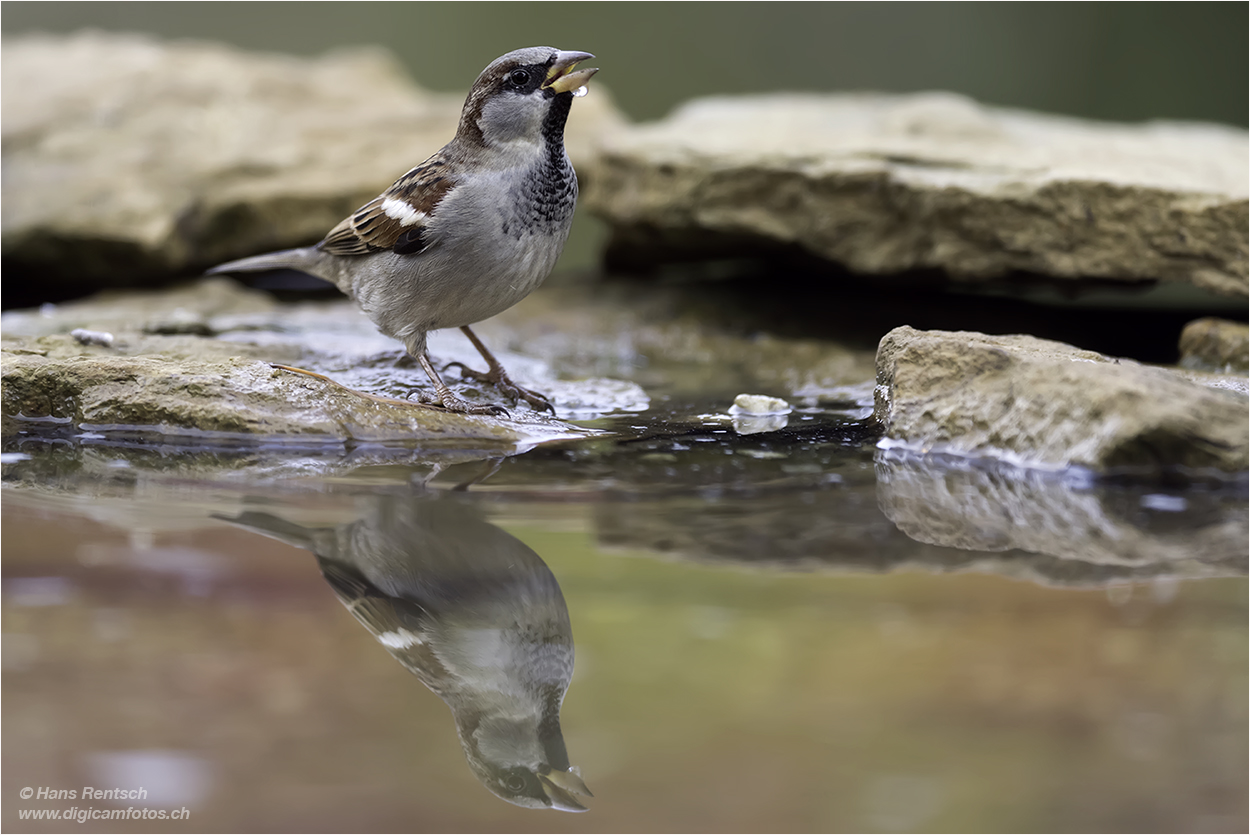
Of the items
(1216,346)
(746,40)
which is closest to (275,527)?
(1216,346)

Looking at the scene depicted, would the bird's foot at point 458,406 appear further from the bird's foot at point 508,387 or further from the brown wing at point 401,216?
the brown wing at point 401,216

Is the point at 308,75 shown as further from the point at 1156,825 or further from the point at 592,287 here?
the point at 1156,825

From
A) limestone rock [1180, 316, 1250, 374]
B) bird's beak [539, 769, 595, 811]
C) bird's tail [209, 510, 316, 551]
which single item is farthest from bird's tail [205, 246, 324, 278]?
limestone rock [1180, 316, 1250, 374]

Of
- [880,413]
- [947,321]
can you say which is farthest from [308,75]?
[880,413]

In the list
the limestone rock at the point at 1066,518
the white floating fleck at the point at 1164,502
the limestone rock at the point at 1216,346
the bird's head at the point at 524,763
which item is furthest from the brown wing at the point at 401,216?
the limestone rock at the point at 1216,346

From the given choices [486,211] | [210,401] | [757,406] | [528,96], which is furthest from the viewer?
[757,406]

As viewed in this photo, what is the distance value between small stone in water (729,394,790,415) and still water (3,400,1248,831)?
1.15 meters

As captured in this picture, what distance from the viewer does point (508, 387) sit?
3658mm

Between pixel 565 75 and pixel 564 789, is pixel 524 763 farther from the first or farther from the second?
pixel 565 75

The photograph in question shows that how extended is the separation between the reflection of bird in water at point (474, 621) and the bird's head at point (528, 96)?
63.5 inches

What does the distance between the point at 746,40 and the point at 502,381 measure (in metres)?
9.28

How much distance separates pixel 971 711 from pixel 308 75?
22.5 ft

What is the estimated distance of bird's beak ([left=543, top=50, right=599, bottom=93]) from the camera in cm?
330

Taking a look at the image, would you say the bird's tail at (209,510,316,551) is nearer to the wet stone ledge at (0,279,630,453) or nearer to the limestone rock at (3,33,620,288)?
the wet stone ledge at (0,279,630,453)
